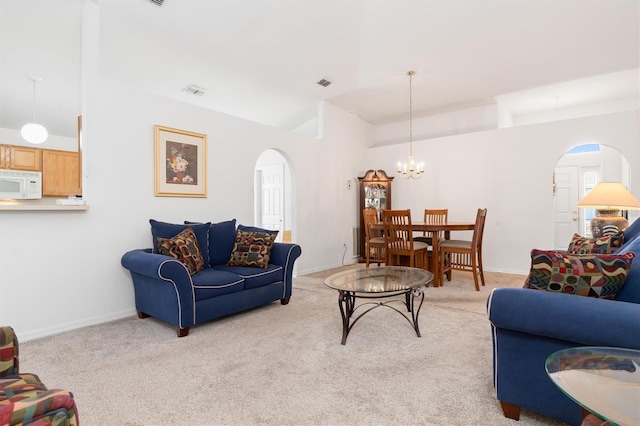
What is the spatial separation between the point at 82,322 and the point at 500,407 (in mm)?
3407

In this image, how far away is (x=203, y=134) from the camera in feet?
12.8

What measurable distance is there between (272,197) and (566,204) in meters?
6.13

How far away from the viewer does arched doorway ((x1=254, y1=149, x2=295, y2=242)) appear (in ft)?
21.0

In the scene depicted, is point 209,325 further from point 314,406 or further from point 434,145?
point 434,145

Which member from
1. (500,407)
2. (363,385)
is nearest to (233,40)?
(363,385)

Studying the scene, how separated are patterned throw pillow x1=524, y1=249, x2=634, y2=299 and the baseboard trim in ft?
11.6

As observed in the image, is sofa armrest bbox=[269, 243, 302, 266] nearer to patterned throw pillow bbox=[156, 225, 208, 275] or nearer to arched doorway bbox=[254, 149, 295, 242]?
patterned throw pillow bbox=[156, 225, 208, 275]

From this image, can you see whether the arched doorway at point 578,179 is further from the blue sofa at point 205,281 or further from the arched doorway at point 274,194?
the blue sofa at point 205,281

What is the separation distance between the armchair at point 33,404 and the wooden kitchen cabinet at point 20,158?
4610mm

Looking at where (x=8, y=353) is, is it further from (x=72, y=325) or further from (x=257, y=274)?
(x=257, y=274)

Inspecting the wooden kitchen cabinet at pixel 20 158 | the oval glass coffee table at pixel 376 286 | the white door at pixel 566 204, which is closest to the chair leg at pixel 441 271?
the oval glass coffee table at pixel 376 286

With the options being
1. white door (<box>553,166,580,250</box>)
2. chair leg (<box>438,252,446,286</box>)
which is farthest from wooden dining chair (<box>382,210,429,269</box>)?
white door (<box>553,166,580,250</box>)

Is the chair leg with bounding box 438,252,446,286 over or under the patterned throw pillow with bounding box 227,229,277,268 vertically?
under

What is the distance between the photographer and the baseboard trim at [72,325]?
2.67 meters
